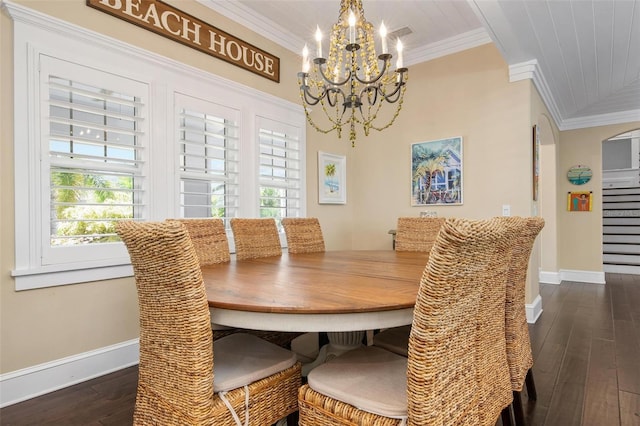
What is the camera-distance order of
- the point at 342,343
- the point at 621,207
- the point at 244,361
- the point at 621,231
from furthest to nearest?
the point at 621,207
the point at 621,231
the point at 342,343
the point at 244,361

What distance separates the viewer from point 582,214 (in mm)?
5484

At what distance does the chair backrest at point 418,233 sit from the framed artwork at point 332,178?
1377mm

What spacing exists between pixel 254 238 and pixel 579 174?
217 inches

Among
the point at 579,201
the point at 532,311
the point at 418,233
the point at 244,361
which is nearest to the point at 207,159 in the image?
the point at 418,233

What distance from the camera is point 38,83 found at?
6.68ft

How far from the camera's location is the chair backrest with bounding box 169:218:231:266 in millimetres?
2129

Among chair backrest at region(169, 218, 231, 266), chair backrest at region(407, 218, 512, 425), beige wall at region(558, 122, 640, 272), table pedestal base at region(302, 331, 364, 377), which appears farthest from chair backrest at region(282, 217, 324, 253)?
beige wall at region(558, 122, 640, 272)

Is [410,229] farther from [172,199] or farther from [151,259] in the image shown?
[151,259]

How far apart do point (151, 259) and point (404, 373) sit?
37.4 inches

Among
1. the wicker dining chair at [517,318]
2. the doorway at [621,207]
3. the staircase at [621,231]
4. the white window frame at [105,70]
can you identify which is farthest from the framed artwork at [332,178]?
the staircase at [621,231]

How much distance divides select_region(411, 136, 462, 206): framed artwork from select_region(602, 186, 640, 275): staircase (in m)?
4.57

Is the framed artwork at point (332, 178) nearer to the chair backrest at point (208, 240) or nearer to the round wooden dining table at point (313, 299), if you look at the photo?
the chair backrest at point (208, 240)

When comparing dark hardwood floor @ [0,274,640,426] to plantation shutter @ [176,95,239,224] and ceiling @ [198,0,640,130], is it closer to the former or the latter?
plantation shutter @ [176,95,239,224]

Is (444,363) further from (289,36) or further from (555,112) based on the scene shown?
(555,112)
